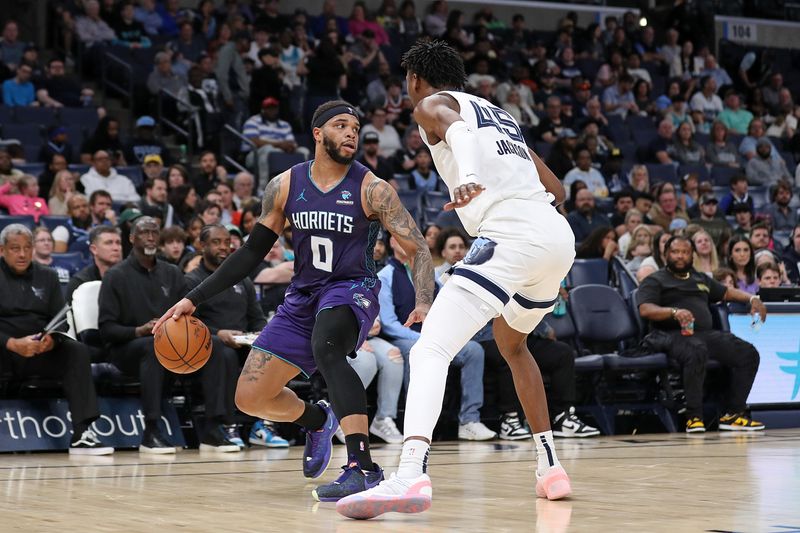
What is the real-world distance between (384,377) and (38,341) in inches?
101

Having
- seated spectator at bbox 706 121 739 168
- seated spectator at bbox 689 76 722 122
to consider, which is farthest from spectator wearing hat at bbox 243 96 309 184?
seated spectator at bbox 689 76 722 122

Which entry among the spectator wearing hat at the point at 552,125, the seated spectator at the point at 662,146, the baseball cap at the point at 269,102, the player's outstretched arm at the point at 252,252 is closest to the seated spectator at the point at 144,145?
the baseball cap at the point at 269,102

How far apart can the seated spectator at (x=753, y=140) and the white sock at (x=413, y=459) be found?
49.7 feet

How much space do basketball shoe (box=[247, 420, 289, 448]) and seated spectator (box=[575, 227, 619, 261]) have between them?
167 inches

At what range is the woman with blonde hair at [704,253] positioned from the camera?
11398 mm

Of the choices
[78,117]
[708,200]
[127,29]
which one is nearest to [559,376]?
[708,200]

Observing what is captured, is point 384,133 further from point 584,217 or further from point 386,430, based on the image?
point 386,430

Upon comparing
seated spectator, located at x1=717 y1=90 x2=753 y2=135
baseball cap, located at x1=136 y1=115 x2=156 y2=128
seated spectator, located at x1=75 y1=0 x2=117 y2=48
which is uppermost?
seated spectator, located at x1=75 y1=0 x2=117 y2=48

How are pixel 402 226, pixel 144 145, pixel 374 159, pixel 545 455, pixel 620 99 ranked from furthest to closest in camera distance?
pixel 620 99, pixel 374 159, pixel 144 145, pixel 402 226, pixel 545 455

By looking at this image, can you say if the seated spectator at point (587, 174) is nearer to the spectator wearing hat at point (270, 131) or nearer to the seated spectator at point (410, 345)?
the spectator wearing hat at point (270, 131)

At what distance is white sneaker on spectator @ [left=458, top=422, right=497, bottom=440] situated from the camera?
9.23 m

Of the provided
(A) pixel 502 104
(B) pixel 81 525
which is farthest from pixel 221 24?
(B) pixel 81 525

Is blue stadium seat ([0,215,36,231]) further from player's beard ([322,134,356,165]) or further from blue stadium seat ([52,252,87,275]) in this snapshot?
player's beard ([322,134,356,165])

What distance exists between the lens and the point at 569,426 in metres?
9.49
